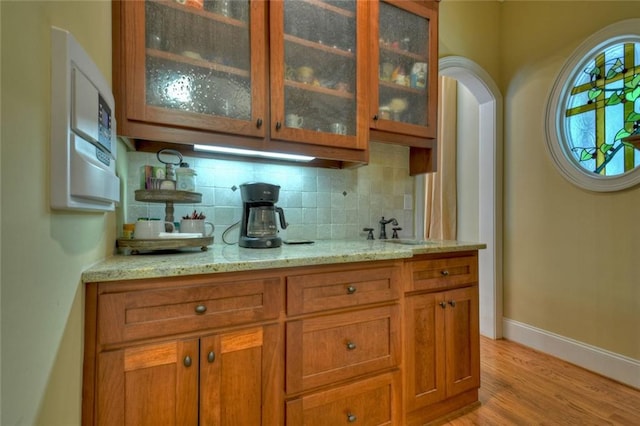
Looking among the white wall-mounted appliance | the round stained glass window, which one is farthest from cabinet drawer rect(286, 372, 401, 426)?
the round stained glass window

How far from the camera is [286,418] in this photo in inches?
44.1

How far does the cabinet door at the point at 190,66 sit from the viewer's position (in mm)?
1178

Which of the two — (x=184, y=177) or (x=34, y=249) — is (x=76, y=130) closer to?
(x=34, y=249)

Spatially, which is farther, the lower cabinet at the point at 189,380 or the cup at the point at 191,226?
the cup at the point at 191,226

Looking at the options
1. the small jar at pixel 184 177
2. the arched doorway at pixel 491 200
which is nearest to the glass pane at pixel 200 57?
the small jar at pixel 184 177

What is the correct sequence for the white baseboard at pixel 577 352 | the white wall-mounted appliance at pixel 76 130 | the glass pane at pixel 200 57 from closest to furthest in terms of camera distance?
the white wall-mounted appliance at pixel 76 130 → the glass pane at pixel 200 57 → the white baseboard at pixel 577 352

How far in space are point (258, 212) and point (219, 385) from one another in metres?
0.76

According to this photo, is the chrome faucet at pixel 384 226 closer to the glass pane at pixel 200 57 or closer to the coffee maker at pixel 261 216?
the coffee maker at pixel 261 216

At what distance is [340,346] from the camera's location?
4.04 feet

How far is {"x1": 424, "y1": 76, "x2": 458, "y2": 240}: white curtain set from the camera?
10.4 ft

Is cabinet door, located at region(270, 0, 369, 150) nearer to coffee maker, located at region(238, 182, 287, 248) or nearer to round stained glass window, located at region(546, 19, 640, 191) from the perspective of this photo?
coffee maker, located at region(238, 182, 287, 248)

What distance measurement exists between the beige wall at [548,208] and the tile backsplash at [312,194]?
3.51ft

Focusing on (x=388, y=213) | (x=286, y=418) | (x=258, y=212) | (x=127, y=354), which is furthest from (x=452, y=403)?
(x=127, y=354)

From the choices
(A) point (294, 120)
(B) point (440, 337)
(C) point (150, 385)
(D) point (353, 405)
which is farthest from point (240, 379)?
(A) point (294, 120)
